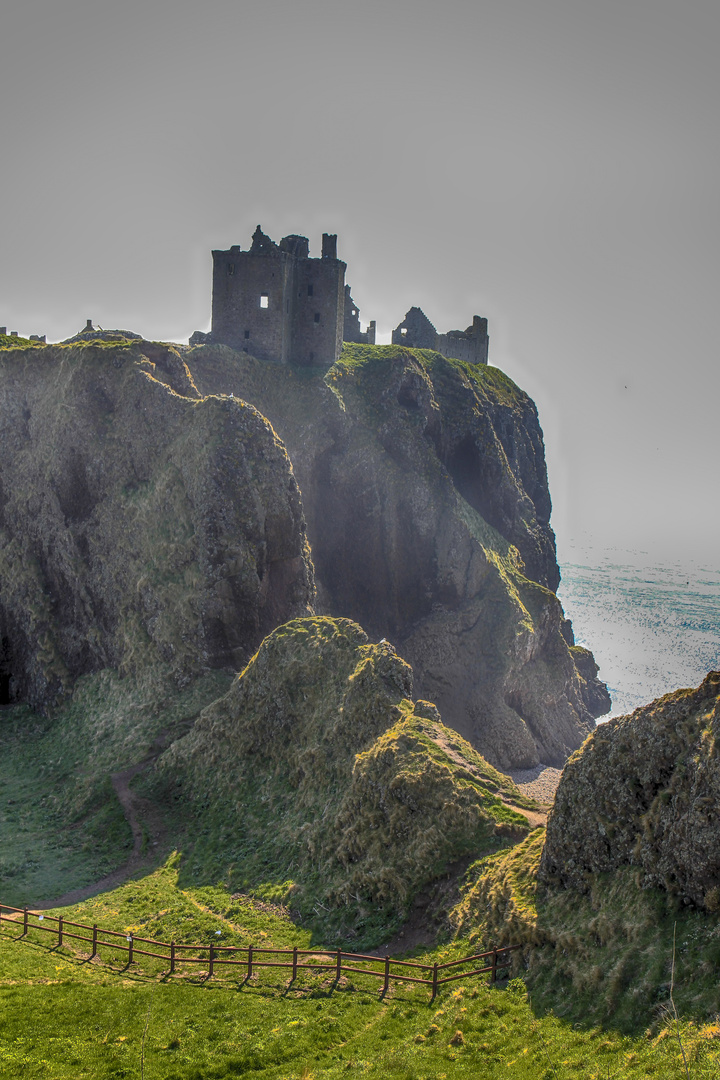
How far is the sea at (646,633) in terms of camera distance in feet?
357

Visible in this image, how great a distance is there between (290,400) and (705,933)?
2613 inches

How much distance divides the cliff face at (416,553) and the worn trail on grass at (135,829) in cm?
2991

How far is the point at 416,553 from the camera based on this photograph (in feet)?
276

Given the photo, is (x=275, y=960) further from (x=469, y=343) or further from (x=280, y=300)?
(x=469, y=343)

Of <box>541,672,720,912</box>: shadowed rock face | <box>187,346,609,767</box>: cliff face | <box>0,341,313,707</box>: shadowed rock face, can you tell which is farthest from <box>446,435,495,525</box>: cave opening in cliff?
<box>541,672,720,912</box>: shadowed rock face

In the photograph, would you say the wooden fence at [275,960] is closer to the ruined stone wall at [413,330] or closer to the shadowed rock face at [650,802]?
the shadowed rock face at [650,802]

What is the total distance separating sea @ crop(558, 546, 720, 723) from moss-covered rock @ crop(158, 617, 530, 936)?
53.9 m

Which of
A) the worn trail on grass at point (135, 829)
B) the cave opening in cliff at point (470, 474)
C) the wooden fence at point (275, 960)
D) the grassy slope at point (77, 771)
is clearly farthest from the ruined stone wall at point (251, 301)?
the wooden fence at point (275, 960)

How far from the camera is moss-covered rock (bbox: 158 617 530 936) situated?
32219 mm

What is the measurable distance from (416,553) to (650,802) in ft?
198

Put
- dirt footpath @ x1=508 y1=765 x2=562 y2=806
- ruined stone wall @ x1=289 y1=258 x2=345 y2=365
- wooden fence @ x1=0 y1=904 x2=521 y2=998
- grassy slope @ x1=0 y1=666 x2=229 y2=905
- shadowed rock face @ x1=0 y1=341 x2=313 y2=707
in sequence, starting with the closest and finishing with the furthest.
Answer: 1. wooden fence @ x1=0 y1=904 x2=521 y2=998
2. grassy slope @ x1=0 y1=666 x2=229 y2=905
3. shadowed rock face @ x1=0 y1=341 x2=313 y2=707
4. dirt footpath @ x1=508 y1=765 x2=562 y2=806
5. ruined stone wall @ x1=289 y1=258 x2=345 y2=365

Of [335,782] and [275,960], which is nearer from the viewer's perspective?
[275,960]

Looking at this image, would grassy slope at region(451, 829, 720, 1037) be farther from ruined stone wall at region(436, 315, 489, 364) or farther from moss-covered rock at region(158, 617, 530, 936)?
ruined stone wall at region(436, 315, 489, 364)

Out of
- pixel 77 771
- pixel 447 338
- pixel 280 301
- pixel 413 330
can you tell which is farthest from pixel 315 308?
pixel 77 771
